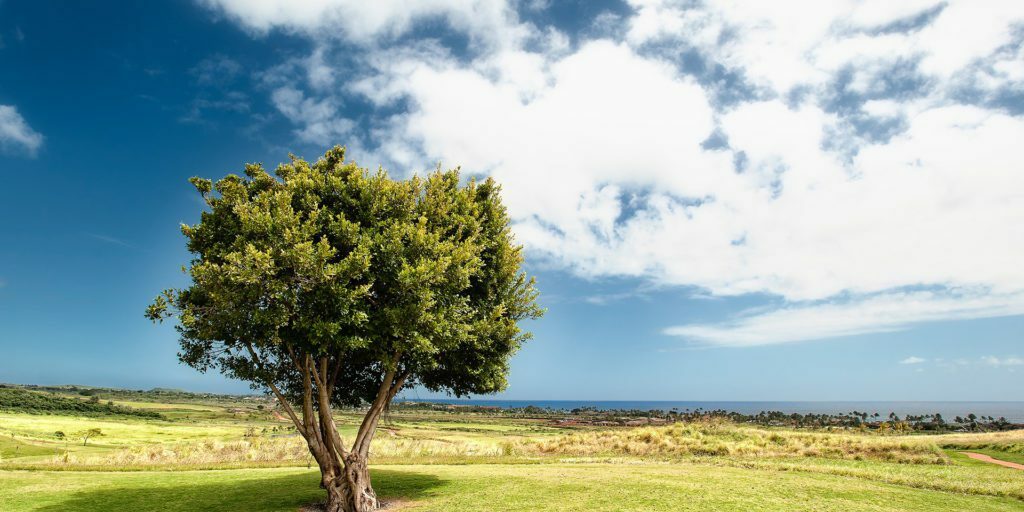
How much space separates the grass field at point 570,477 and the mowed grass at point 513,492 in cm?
6

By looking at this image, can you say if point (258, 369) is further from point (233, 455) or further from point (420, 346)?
point (233, 455)

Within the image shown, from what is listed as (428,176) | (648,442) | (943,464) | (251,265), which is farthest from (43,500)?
(943,464)

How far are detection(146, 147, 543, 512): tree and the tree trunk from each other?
0.12ft

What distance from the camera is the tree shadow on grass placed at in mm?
16344

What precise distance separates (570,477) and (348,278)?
12584 millimetres

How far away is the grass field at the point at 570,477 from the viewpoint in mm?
15828

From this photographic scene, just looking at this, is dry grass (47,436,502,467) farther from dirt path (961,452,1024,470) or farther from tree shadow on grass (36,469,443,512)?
dirt path (961,452,1024,470)

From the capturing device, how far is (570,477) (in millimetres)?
Answer: 20656

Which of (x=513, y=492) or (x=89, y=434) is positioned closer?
(x=513, y=492)

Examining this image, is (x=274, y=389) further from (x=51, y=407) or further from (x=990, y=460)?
(x=51, y=407)

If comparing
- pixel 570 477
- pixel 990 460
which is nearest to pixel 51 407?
pixel 570 477

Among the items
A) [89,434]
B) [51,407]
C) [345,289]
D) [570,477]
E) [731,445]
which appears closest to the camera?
[345,289]

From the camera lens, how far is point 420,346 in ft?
50.3

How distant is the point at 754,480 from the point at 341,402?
1742 cm
